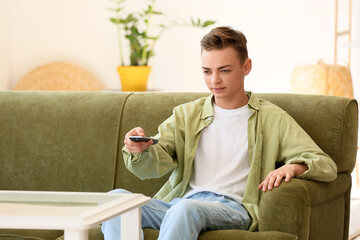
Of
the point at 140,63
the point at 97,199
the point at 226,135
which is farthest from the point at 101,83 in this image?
the point at 97,199

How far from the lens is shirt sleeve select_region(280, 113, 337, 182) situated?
2104mm

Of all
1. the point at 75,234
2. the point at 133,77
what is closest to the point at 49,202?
the point at 75,234

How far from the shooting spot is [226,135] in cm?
230

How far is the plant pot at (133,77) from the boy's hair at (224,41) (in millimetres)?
1535

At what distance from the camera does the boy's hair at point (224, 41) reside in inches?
89.1

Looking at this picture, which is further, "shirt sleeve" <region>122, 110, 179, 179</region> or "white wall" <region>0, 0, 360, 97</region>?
"white wall" <region>0, 0, 360, 97</region>

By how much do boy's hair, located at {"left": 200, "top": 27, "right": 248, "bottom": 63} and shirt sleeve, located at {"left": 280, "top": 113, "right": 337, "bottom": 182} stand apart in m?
0.29

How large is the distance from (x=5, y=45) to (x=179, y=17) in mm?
1378

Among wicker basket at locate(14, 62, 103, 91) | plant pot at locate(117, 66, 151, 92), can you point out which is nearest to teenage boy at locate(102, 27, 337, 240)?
plant pot at locate(117, 66, 151, 92)

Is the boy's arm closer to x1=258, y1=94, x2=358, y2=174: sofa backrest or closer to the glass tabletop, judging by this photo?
x1=258, y1=94, x2=358, y2=174: sofa backrest

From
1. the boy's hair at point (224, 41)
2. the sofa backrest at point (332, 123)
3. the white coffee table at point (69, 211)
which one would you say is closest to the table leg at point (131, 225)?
the white coffee table at point (69, 211)

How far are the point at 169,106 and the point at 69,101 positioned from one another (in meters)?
0.42

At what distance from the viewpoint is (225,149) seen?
2283mm

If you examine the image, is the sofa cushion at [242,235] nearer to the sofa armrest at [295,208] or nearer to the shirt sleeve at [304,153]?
the sofa armrest at [295,208]
